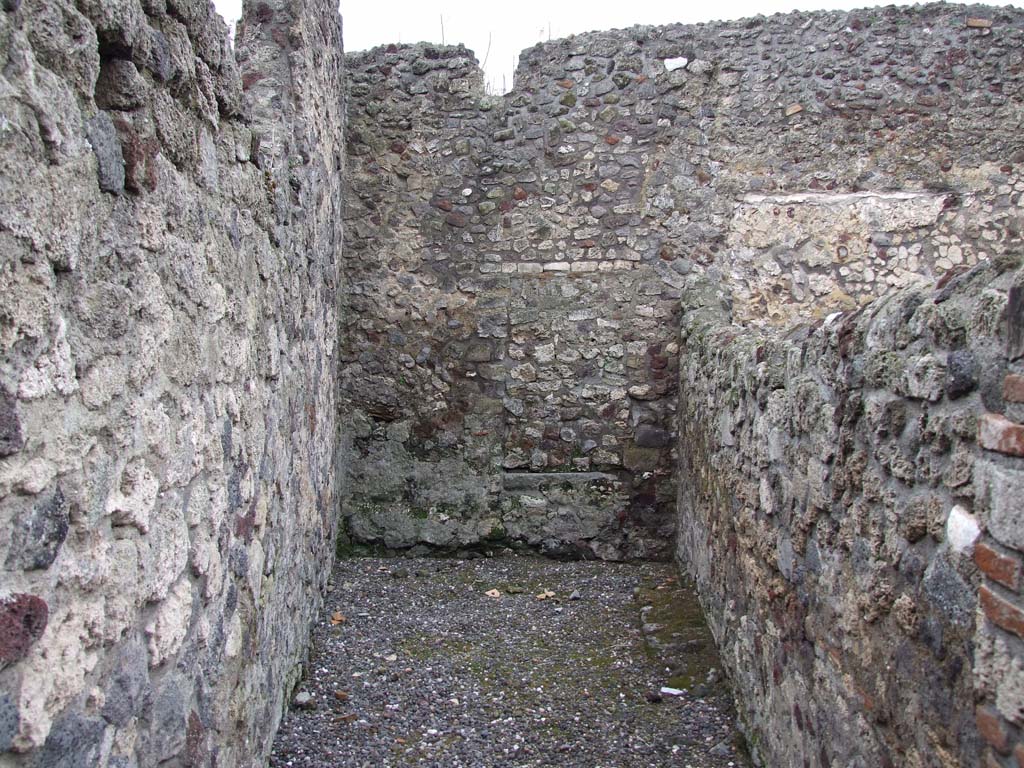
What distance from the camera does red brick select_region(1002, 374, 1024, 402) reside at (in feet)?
4.36

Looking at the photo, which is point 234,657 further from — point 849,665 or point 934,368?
point 934,368

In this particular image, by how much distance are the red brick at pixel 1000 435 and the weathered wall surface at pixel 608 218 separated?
3.74 meters

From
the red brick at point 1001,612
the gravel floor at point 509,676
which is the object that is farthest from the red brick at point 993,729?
the gravel floor at point 509,676

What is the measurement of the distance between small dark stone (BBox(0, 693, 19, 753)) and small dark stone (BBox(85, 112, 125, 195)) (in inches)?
30.9

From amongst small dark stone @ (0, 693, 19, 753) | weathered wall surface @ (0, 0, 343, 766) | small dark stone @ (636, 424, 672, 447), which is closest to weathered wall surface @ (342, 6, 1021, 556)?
small dark stone @ (636, 424, 672, 447)

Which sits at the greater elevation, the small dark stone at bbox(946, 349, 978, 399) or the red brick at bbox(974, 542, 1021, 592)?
the small dark stone at bbox(946, 349, 978, 399)

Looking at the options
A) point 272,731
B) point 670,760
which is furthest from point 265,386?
point 670,760

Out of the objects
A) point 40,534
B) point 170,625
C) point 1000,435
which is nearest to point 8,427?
point 40,534

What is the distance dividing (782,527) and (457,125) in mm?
3491

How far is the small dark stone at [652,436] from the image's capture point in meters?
5.19

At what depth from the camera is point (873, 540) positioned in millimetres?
1921

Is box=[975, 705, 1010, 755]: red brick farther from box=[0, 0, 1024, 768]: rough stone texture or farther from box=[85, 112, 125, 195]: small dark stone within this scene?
box=[85, 112, 125, 195]: small dark stone

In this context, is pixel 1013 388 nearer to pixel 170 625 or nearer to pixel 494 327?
pixel 170 625

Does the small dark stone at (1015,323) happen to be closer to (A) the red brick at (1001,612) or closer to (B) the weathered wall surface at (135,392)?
(A) the red brick at (1001,612)
